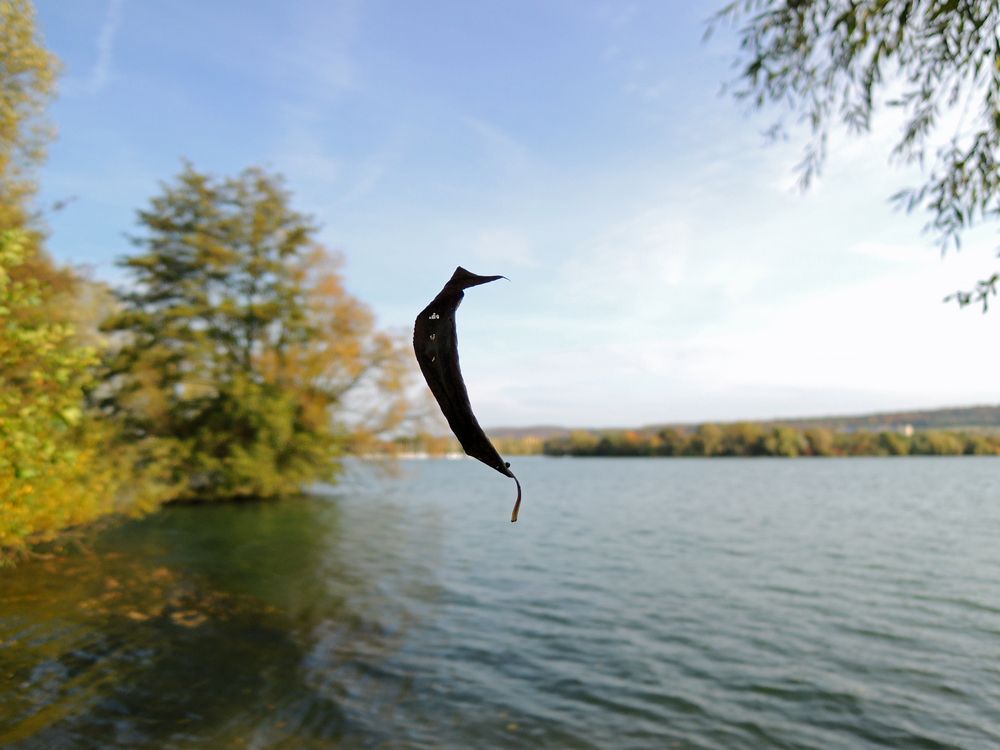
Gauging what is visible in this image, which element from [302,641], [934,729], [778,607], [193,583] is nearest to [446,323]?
[934,729]

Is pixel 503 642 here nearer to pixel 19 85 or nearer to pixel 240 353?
pixel 19 85

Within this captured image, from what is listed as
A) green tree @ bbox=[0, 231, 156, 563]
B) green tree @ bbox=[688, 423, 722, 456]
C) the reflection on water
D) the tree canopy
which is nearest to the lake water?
the reflection on water

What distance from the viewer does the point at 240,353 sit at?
33.1 meters

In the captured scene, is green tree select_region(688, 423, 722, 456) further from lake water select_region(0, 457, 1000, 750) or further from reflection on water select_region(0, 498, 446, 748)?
reflection on water select_region(0, 498, 446, 748)

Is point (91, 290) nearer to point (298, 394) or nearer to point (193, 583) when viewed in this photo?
point (298, 394)

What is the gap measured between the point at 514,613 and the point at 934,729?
274 inches

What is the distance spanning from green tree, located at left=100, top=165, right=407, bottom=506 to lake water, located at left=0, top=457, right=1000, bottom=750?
384 inches

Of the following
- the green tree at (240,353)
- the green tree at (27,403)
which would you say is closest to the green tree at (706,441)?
the green tree at (240,353)

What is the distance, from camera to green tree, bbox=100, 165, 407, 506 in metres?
30.5

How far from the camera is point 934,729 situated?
7512 mm

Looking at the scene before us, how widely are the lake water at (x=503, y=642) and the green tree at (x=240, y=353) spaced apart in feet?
32.0

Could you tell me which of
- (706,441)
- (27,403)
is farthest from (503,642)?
(706,441)

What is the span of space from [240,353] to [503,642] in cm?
2686

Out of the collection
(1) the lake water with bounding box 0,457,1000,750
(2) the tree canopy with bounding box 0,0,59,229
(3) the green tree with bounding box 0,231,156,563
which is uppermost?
(2) the tree canopy with bounding box 0,0,59,229
